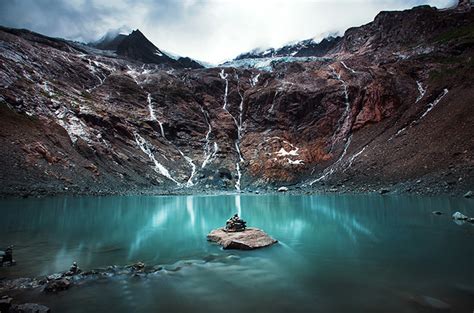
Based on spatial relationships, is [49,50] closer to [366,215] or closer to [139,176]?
[139,176]

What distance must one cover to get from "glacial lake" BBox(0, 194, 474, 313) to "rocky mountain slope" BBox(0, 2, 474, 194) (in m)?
29.9

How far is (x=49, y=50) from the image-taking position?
369 ft

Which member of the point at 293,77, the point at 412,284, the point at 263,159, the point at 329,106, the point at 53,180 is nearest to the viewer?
the point at 412,284

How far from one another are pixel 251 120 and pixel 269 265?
100 meters

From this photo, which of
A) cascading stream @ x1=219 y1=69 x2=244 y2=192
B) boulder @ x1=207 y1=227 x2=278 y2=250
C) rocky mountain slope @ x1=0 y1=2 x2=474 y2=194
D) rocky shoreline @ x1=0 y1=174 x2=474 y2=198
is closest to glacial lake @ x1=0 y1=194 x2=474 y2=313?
boulder @ x1=207 y1=227 x2=278 y2=250

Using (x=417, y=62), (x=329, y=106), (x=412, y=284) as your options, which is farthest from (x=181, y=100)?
(x=412, y=284)

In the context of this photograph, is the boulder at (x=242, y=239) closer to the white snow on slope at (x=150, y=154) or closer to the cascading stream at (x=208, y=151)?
the white snow on slope at (x=150, y=154)

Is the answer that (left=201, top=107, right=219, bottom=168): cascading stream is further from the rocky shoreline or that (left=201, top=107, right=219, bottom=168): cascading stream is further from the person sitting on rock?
the person sitting on rock

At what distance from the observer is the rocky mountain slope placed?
5906 cm

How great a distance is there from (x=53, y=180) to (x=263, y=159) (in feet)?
181

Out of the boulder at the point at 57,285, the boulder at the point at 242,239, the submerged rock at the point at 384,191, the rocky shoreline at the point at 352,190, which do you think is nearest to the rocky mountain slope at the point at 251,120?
the rocky shoreline at the point at 352,190

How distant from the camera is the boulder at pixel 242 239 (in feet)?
58.4

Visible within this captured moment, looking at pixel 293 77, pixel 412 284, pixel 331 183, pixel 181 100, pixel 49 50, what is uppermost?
pixel 49 50

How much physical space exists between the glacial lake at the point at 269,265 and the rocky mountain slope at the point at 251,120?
29.9m
